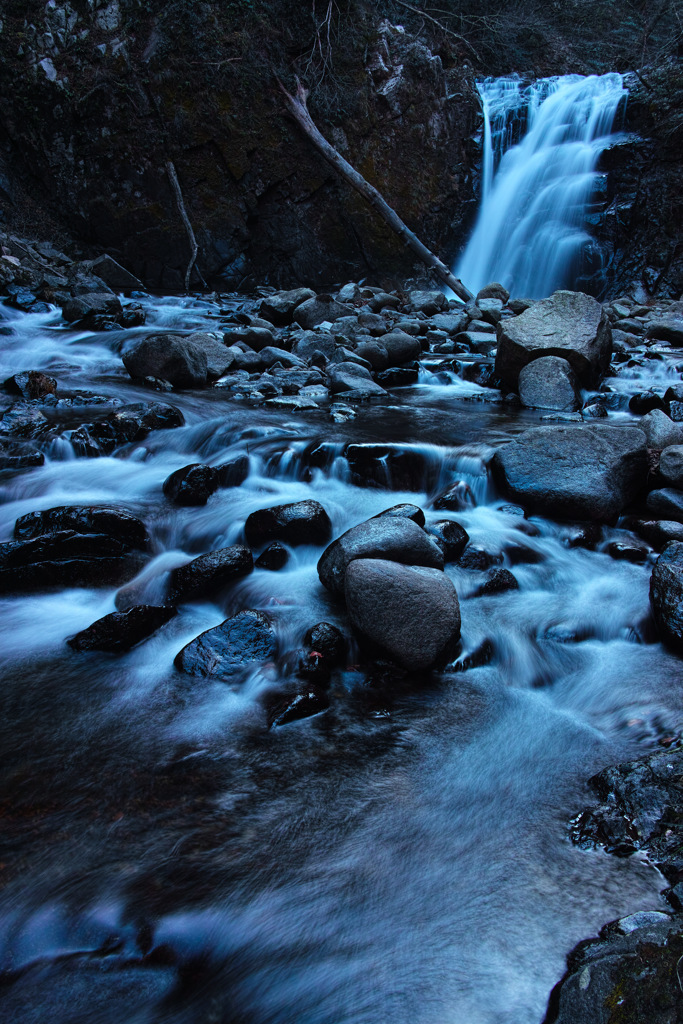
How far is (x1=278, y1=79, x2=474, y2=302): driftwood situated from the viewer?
12.6 meters

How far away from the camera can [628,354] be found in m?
8.96

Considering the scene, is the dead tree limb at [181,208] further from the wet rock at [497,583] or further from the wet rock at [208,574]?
Result: the wet rock at [497,583]

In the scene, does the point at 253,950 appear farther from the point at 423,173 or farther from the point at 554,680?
the point at 423,173

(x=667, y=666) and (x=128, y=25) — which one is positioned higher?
(x=128, y=25)

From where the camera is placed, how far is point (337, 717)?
9.18 ft

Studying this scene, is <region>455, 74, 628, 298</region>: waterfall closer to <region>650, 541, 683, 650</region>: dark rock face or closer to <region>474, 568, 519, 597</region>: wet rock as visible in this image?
<region>474, 568, 519, 597</region>: wet rock

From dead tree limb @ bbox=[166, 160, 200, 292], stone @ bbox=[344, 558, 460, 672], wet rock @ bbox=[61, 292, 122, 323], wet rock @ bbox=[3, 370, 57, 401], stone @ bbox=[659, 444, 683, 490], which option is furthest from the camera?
dead tree limb @ bbox=[166, 160, 200, 292]

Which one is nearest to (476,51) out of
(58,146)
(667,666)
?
(58,146)

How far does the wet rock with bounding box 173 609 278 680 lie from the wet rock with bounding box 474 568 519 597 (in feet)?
4.40

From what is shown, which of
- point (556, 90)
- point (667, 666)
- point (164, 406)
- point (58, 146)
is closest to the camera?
point (667, 666)

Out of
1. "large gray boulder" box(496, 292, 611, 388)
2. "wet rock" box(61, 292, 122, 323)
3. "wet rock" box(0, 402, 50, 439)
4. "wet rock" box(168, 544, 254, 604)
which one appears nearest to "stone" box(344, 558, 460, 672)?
"wet rock" box(168, 544, 254, 604)

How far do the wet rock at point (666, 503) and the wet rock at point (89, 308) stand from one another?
329 inches

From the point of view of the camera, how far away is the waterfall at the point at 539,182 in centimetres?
1362

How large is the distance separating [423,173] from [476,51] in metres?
5.31
